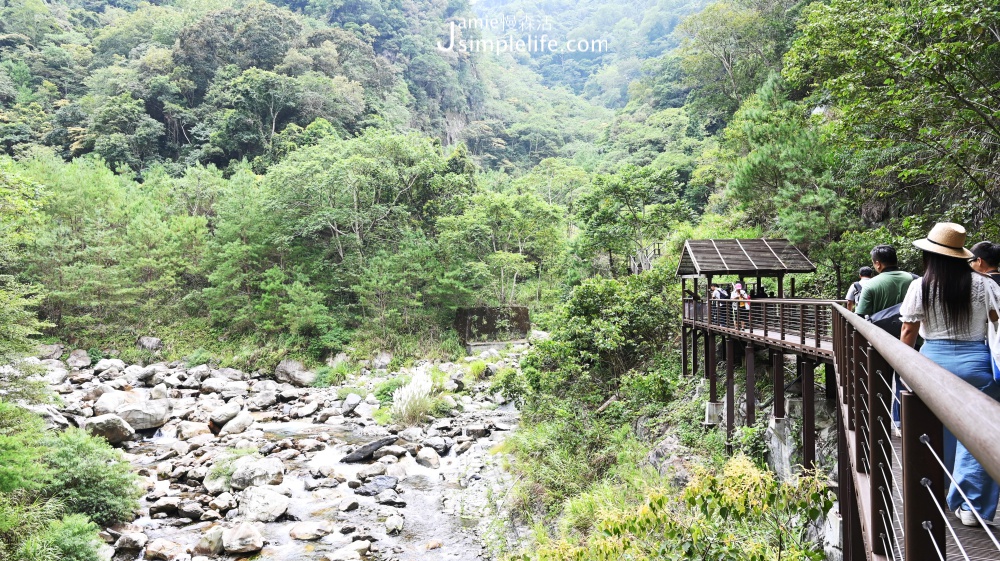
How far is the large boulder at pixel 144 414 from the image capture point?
14.4m

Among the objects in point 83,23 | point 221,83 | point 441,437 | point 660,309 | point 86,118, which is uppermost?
point 83,23

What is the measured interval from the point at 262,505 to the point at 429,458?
410 cm

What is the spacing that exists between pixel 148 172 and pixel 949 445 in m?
38.9

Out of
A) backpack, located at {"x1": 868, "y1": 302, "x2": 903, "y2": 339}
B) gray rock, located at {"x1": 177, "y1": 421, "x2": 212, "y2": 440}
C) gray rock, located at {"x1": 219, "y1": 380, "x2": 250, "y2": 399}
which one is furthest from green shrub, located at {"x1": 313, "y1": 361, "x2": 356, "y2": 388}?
backpack, located at {"x1": 868, "y1": 302, "x2": 903, "y2": 339}

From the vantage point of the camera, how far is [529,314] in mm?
27984

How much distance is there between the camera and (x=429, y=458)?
43.3 ft

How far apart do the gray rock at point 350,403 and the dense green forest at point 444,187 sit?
5.98 meters

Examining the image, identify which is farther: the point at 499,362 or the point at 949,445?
the point at 499,362

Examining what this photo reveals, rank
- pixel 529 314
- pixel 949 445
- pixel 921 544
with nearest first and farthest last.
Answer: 1. pixel 921 544
2. pixel 949 445
3. pixel 529 314

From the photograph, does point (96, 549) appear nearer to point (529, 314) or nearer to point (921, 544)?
point (921, 544)

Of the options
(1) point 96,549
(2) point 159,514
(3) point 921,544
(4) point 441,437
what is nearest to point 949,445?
(3) point 921,544

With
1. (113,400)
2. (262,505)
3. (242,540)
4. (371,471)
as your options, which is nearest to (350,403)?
(371,471)

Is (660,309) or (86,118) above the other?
(86,118)

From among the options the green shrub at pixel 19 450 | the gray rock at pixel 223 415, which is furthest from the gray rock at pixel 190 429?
the green shrub at pixel 19 450
